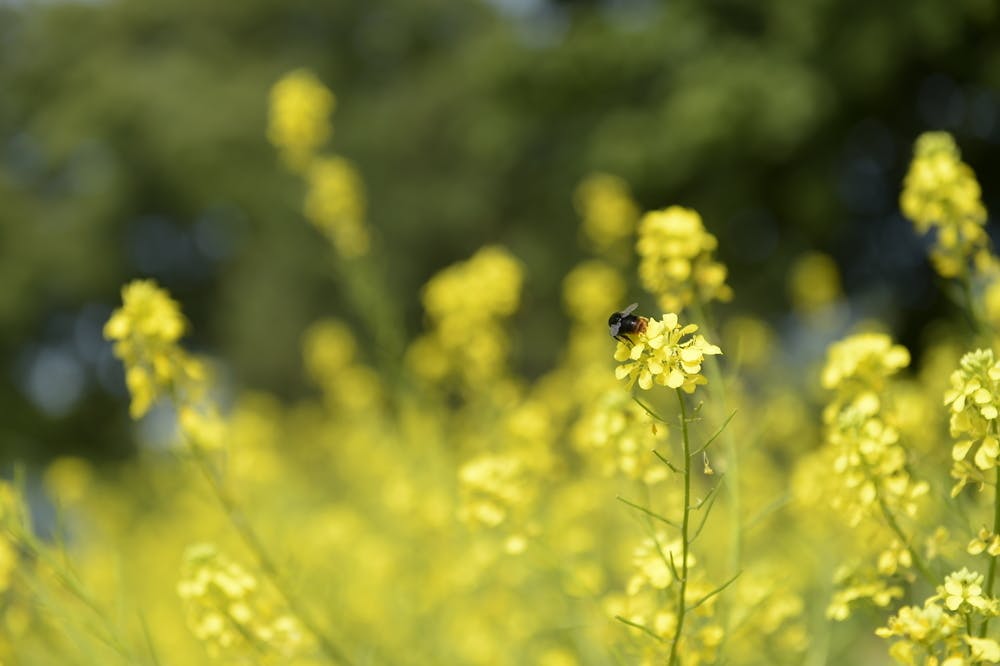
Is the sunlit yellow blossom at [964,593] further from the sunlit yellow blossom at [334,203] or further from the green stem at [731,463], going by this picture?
the sunlit yellow blossom at [334,203]

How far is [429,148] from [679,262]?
14373mm

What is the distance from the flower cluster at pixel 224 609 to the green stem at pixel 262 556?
12 cm

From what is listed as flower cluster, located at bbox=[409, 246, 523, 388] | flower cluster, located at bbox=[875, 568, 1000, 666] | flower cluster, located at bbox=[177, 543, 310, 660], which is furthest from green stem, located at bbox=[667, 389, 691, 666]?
flower cluster, located at bbox=[409, 246, 523, 388]

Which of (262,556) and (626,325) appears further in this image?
(262,556)

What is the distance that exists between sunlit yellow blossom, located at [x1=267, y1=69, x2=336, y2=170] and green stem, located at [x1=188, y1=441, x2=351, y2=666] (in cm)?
248

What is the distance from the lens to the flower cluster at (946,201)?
8.45 ft

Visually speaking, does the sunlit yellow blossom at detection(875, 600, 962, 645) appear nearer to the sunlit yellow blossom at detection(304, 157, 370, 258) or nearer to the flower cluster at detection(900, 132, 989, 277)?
the flower cluster at detection(900, 132, 989, 277)

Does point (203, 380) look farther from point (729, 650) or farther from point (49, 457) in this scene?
point (49, 457)

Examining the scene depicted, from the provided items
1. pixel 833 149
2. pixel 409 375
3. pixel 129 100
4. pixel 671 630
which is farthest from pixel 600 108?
pixel 129 100

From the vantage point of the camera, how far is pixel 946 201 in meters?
2.61

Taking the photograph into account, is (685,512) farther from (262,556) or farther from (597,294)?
(597,294)

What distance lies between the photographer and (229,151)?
17.4 metres

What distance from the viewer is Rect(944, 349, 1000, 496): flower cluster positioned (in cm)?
162

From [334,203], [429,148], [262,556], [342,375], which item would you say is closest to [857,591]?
[262,556]
